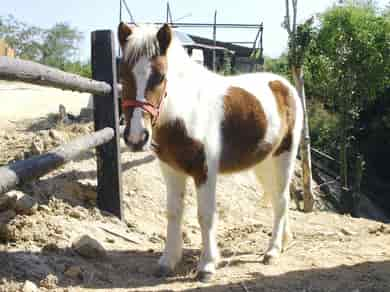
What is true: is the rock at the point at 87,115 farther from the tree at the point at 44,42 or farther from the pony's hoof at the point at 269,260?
the tree at the point at 44,42

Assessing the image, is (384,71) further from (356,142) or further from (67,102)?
(67,102)

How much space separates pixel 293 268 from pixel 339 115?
1197cm

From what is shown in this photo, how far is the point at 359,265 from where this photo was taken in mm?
4414

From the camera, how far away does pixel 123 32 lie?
3621 mm

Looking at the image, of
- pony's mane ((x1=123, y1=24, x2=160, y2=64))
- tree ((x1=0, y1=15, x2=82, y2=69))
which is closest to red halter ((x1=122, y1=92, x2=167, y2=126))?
pony's mane ((x1=123, y1=24, x2=160, y2=64))

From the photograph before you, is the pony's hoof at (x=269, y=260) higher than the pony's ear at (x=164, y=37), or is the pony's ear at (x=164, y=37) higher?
the pony's ear at (x=164, y=37)

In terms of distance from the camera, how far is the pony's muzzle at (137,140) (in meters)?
3.26

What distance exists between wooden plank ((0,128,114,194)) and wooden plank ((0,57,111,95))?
45 cm

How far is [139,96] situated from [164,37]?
1.67ft

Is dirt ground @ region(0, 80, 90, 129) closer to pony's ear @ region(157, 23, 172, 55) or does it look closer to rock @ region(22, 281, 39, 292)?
pony's ear @ region(157, 23, 172, 55)

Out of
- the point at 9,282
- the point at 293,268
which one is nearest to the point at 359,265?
the point at 293,268

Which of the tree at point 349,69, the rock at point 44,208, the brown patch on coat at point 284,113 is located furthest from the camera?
the tree at point 349,69

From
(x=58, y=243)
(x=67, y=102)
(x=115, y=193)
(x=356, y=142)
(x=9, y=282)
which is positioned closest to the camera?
(x=9, y=282)

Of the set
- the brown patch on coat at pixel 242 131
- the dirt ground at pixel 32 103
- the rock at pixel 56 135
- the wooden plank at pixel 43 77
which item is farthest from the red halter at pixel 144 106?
the dirt ground at pixel 32 103
